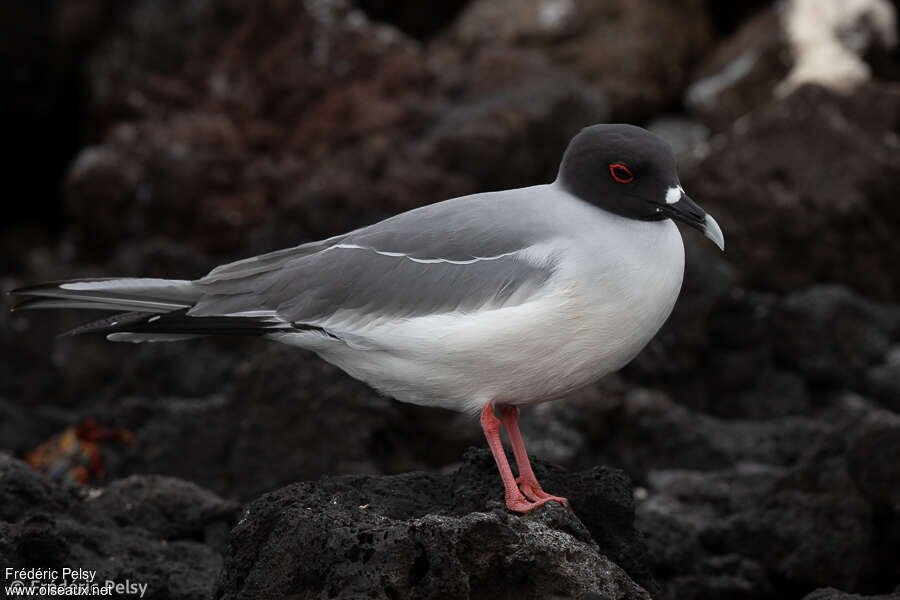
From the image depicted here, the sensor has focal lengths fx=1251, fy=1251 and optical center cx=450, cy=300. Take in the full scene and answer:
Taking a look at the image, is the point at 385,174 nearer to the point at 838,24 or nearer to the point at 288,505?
the point at 838,24

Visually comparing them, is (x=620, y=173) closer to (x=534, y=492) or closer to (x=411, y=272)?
(x=411, y=272)

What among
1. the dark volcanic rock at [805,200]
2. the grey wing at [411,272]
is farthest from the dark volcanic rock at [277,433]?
the dark volcanic rock at [805,200]

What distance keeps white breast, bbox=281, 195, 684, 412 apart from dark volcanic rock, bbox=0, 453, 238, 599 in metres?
1.38

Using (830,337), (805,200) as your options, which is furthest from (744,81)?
(830,337)

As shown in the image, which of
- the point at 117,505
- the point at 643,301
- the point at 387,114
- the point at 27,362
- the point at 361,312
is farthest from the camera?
the point at 387,114

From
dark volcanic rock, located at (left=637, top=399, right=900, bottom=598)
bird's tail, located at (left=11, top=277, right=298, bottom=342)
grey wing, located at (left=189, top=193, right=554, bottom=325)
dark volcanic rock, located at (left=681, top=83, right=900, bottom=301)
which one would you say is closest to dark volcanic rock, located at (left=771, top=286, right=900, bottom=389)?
dark volcanic rock, located at (left=681, top=83, right=900, bottom=301)

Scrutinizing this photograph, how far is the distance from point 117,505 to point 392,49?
7.98m

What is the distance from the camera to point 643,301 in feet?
18.4

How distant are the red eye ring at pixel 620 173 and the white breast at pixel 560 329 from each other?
7.3 inches

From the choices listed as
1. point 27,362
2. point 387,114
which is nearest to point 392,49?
point 387,114

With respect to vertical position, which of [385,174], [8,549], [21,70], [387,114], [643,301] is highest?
[21,70]

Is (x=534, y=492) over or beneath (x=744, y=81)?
beneath

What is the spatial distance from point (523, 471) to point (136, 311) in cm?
212

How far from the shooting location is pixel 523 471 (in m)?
5.82
